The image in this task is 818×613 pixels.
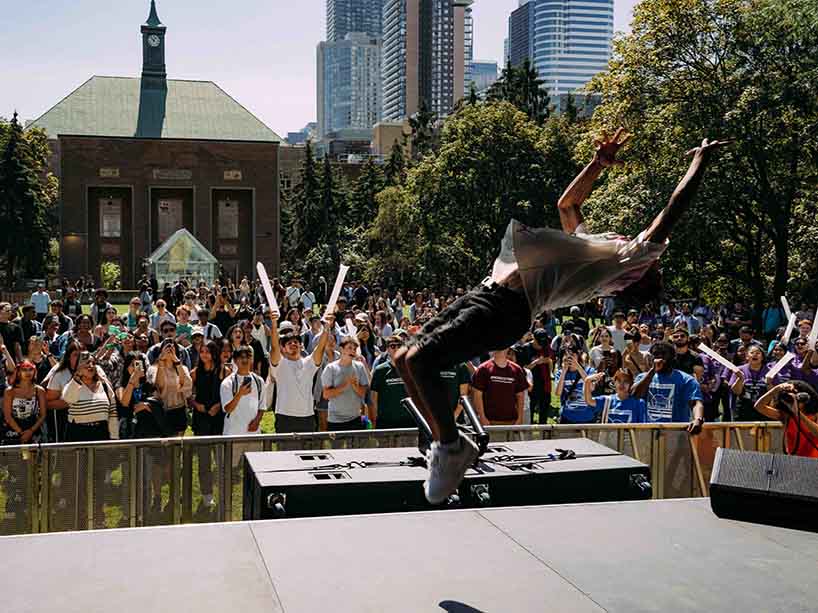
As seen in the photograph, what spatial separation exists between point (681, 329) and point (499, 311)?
837cm

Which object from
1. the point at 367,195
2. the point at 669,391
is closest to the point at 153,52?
the point at 367,195

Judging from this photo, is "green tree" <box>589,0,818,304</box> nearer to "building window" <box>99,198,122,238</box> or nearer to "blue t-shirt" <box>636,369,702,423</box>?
"blue t-shirt" <box>636,369,702,423</box>

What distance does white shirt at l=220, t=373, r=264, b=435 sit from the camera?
33.1 ft

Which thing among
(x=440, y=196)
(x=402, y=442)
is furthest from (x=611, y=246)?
(x=440, y=196)

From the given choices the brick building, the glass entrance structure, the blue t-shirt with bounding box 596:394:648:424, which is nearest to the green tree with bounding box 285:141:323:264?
the brick building

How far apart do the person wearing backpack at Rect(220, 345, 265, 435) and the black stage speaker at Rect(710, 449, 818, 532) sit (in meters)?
5.32

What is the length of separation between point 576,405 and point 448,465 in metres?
6.72

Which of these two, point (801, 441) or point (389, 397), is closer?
point (801, 441)

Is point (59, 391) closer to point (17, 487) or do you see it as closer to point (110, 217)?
point (17, 487)

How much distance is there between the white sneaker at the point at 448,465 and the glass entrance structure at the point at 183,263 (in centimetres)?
4489

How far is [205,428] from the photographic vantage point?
35.4ft

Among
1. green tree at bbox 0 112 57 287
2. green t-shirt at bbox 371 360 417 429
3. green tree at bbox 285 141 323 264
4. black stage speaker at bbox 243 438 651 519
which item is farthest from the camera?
green tree at bbox 285 141 323 264

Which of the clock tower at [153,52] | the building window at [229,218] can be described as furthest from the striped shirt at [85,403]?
the clock tower at [153,52]

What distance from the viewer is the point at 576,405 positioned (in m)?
11.7
